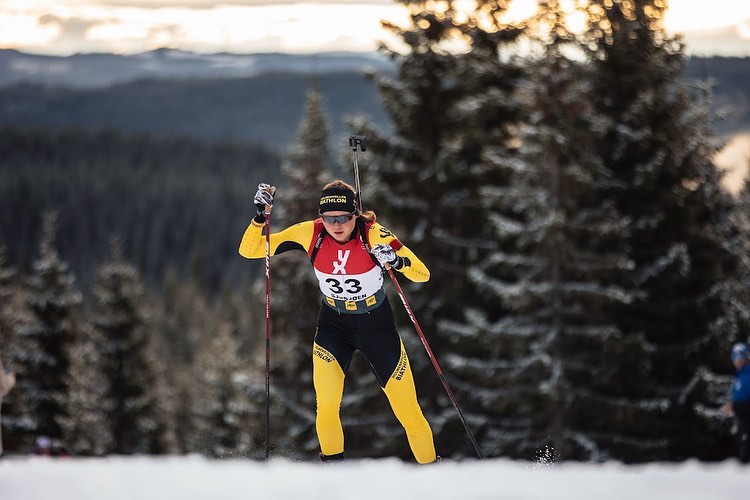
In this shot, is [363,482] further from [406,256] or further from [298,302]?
[298,302]

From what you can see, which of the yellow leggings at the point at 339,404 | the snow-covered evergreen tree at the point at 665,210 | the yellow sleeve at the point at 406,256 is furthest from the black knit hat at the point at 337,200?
the snow-covered evergreen tree at the point at 665,210

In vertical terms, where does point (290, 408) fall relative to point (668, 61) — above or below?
below

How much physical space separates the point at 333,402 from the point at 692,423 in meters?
14.0

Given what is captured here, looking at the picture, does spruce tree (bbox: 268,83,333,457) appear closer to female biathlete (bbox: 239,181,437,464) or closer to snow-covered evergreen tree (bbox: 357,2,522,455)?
snow-covered evergreen tree (bbox: 357,2,522,455)

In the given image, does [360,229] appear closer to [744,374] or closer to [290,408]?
[744,374]

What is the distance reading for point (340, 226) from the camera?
7141 millimetres

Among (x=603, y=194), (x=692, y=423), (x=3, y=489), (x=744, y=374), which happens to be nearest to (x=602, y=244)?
(x=603, y=194)

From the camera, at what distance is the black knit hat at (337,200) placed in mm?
7047

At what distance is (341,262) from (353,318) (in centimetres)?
51

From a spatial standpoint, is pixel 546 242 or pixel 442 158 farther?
pixel 442 158

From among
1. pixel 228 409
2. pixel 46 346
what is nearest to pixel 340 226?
pixel 228 409

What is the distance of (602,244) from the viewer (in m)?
19.4

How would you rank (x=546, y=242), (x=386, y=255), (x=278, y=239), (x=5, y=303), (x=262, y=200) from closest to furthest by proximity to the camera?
(x=386, y=255)
(x=262, y=200)
(x=278, y=239)
(x=546, y=242)
(x=5, y=303)

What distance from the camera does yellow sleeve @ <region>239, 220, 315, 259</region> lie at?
24.5ft
